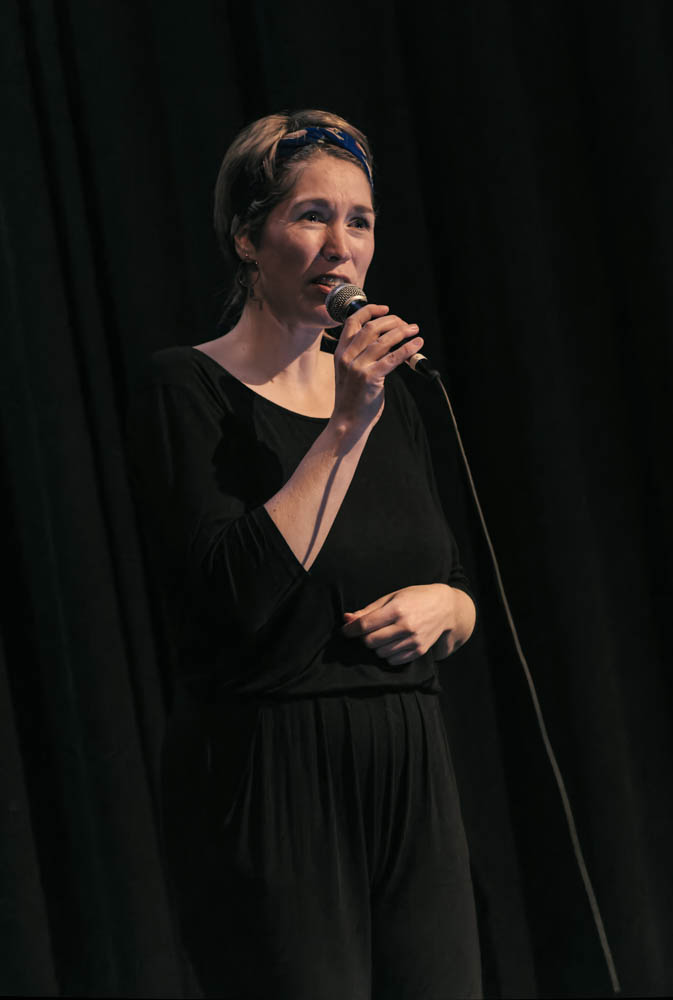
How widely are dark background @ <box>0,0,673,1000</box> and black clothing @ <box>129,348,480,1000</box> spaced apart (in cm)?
81

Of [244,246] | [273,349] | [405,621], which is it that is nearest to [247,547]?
[405,621]

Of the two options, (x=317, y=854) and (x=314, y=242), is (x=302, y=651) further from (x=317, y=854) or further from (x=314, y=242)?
(x=314, y=242)

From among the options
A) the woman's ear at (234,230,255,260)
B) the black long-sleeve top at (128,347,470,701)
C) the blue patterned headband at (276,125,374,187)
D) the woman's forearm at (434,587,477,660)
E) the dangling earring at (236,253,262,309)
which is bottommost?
the woman's forearm at (434,587,477,660)

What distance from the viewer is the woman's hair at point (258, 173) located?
4.19 feet

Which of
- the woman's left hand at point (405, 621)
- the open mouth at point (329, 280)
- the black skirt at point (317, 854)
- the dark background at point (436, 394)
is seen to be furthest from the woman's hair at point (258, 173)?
the dark background at point (436, 394)

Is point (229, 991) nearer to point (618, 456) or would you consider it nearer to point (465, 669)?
point (465, 669)

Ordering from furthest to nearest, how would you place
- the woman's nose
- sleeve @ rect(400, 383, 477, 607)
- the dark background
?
the dark background
sleeve @ rect(400, 383, 477, 607)
the woman's nose

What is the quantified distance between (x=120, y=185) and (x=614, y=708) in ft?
4.72

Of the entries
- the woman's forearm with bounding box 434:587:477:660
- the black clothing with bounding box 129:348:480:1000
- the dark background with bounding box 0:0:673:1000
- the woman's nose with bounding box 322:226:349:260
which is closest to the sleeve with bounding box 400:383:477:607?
the woman's forearm with bounding box 434:587:477:660

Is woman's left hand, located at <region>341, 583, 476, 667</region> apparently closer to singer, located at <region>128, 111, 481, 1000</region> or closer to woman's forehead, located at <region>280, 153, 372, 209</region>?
singer, located at <region>128, 111, 481, 1000</region>

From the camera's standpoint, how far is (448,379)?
2188 mm

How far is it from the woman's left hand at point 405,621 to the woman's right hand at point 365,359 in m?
0.21

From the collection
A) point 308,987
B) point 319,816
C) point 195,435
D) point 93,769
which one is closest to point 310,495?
point 195,435

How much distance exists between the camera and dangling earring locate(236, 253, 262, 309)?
52.0 inches
